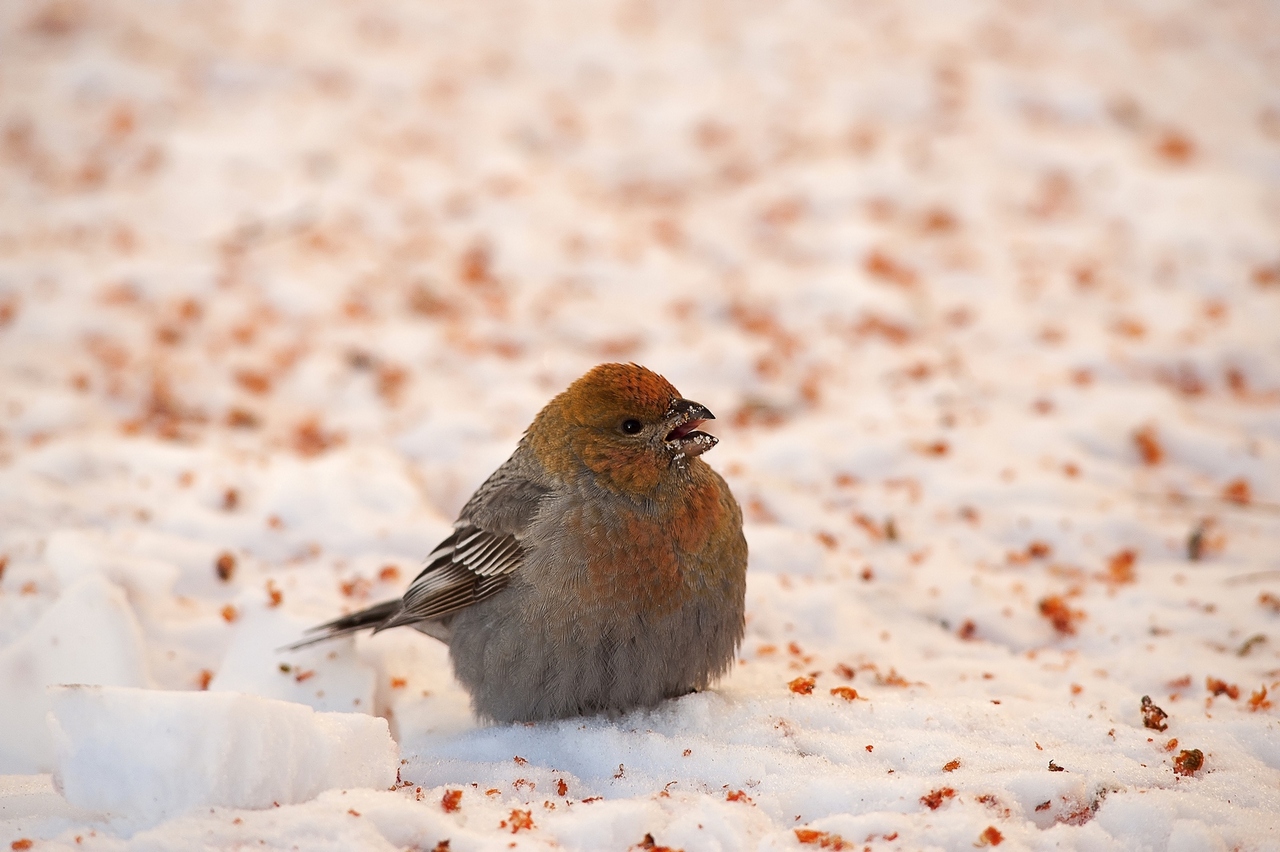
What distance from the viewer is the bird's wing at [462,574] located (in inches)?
125

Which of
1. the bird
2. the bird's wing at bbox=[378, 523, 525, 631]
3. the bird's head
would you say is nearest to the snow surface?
the bird

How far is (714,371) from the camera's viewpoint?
5.57m

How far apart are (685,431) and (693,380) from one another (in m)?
2.39

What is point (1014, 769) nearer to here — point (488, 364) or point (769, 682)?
point (769, 682)

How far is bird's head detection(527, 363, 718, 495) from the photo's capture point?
10.2 feet

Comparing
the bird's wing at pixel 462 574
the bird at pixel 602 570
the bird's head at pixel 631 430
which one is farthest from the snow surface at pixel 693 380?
the bird's head at pixel 631 430

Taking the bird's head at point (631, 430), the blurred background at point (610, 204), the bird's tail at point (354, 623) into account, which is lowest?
the bird's tail at point (354, 623)

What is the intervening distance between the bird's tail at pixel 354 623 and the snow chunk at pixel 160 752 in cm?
102

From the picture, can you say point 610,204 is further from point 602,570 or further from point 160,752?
point 160,752

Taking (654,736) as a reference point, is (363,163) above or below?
above

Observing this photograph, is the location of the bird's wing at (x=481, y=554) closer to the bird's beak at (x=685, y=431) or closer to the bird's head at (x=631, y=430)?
the bird's head at (x=631, y=430)

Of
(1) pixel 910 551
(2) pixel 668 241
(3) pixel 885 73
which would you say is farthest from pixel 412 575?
(3) pixel 885 73

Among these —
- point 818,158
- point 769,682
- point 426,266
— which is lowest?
point 769,682

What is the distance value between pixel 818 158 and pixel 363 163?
10.3 feet
